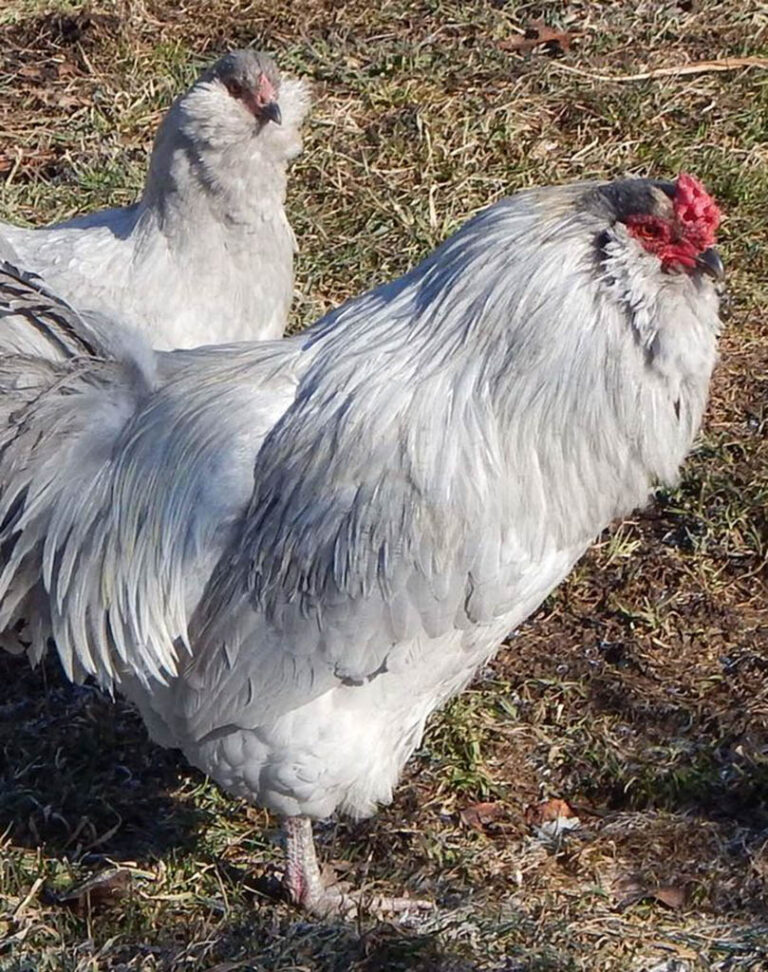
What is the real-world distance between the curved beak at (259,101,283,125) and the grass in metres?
1.28

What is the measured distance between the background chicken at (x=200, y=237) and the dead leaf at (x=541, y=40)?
2631mm

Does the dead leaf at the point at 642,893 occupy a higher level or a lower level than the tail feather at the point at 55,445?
lower

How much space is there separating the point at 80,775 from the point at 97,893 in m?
0.51

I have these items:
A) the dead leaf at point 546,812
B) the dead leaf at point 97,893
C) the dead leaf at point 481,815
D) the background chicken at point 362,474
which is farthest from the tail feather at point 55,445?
the dead leaf at point 546,812

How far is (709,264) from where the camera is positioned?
363 cm

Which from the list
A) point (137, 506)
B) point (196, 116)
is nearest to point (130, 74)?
point (196, 116)

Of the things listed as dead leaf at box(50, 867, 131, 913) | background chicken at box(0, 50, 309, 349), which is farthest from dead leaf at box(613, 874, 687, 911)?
background chicken at box(0, 50, 309, 349)

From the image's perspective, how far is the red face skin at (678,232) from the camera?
3.58m

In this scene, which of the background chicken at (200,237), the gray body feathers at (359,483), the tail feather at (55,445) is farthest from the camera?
the background chicken at (200,237)

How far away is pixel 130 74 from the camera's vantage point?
7617mm

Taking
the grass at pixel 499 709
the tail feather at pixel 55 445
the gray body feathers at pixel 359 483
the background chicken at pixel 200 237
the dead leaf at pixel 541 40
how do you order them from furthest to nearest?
the dead leaf at pixel 541 40
the background chicken at pixel 200 237
the grass at pixel 499 709
the tail feather at pixel 55 445
the gray body feathers at pixel 359 483

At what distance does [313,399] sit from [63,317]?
0.69m

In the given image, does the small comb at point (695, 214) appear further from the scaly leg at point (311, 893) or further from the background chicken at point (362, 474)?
the scaly leg at point (311, 893)

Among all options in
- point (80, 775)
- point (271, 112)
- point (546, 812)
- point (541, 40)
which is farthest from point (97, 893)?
point (541, 40)
